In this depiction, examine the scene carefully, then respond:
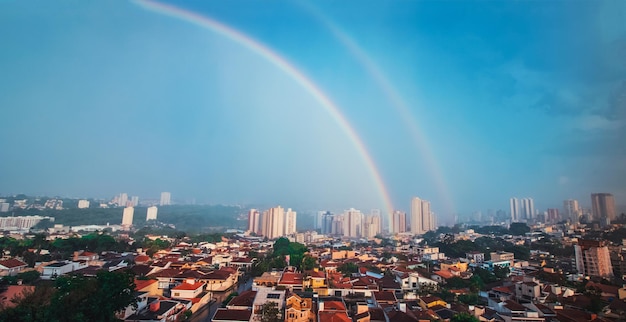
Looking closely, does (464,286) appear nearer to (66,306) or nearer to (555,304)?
(555,304)

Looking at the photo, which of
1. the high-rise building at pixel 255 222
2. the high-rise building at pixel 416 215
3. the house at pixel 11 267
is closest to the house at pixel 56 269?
the house at pixel 11 267

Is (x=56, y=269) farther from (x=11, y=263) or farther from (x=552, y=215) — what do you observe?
(x=552, y=215)

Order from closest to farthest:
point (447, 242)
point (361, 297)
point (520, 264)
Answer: point (361, 297) < point (520, 264) < point (447, 242)

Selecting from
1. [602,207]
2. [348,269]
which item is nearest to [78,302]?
[348,269]

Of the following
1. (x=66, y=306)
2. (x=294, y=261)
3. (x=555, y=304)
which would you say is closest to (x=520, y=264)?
(x=555, y=304)

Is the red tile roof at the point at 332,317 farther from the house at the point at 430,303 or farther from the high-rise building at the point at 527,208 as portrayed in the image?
the high-rise building at the point at 527,208
